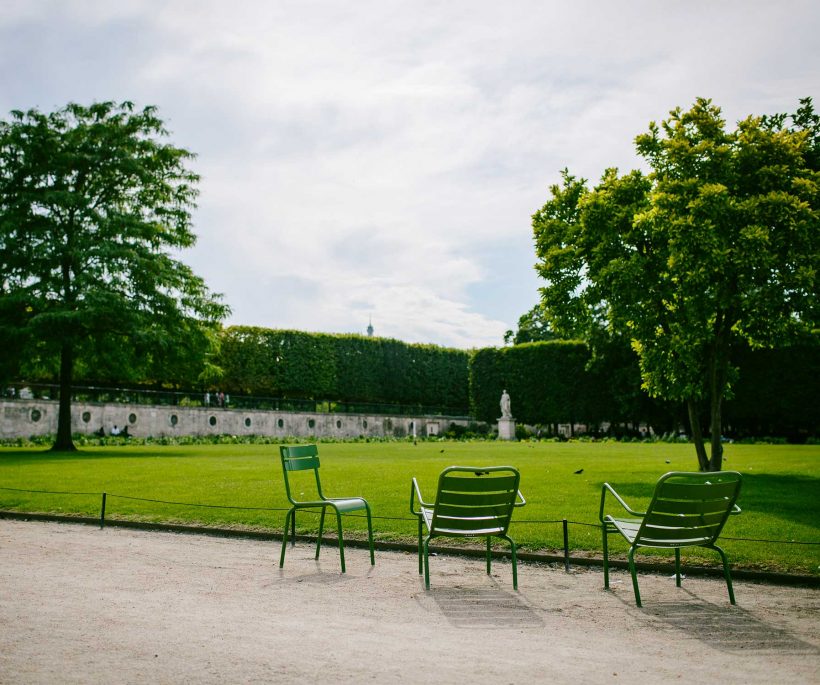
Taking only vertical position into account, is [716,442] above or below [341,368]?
below

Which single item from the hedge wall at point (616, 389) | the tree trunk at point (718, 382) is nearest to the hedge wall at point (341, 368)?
the hedge wall at point (616, 389)

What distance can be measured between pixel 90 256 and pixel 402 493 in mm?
19317

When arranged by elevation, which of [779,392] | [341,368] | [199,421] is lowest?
[199,421]

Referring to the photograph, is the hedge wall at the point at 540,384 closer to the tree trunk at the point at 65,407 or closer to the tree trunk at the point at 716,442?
the tree trunk at the point at 65,407

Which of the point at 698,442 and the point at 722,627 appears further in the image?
the point at 698,442

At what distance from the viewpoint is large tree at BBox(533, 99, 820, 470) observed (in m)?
15.6

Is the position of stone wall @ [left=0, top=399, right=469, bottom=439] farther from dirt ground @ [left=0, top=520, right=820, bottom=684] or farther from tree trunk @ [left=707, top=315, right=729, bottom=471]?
dirt ground @ [left=0, top=520, right=820, bottom=684]

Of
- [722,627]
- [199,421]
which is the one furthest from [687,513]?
[199,421]

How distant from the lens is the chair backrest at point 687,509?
625 cm

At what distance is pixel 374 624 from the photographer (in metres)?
5.57

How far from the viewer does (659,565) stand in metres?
7.84

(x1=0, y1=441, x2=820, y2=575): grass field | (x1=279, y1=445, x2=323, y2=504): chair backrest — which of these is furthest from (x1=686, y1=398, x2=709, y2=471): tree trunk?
(x1=279, y1=445, x2=323, y2=504): chair backrest

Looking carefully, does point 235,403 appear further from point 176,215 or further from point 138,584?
point 138,584

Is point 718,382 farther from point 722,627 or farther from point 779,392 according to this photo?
point 779,392
